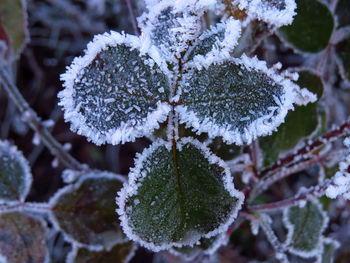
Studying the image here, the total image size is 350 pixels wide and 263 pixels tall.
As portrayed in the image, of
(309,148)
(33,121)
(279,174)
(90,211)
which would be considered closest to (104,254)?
(90,211)

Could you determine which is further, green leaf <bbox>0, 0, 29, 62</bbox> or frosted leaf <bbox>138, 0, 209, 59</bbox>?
green leaf <bbox>0, 0, 29, 62</bbox>

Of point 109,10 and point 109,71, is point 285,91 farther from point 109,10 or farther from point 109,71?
point 109,10

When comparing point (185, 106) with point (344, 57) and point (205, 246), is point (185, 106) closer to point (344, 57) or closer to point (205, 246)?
point (205, 246)

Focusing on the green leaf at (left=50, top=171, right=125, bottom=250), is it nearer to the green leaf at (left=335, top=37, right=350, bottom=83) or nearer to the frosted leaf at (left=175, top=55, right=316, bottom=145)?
the frosted leaf at (left=175, top=55, right=316, bottom=145)

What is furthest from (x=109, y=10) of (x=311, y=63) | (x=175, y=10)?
(x=175, y=10)

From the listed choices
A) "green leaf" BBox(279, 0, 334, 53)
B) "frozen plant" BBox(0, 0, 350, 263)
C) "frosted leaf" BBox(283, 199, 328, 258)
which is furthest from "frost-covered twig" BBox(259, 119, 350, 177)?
"green leaf" BBox(279, 0, 334, 53)
